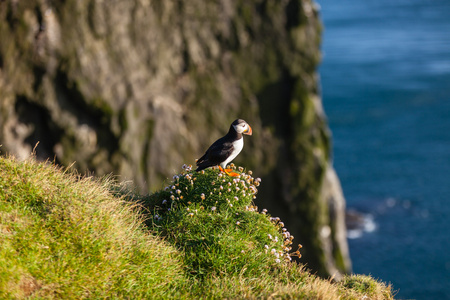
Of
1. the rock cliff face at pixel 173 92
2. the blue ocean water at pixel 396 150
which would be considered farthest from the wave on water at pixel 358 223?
the rock cliff face at pixel 173 92

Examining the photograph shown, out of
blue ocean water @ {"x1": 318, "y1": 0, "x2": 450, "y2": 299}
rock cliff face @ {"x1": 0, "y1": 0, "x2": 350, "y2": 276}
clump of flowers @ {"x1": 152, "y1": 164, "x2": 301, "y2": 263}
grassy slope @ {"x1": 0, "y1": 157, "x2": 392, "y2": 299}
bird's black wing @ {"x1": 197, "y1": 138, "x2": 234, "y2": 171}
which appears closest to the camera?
grassy slope @ {"x1": 0, "y1": 157, "x2": 392, "y2": 299}

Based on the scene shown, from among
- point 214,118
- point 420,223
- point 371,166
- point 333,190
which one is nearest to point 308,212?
point 333,190

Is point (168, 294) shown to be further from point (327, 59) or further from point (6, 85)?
point (327, 59)

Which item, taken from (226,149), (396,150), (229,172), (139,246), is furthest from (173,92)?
(396,150)

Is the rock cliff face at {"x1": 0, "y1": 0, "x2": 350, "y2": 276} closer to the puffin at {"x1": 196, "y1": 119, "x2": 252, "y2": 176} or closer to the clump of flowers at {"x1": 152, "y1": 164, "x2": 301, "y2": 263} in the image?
the clump of flowers at {"x1": 152, "y1": 164, "x2": 301, "y2": 263}

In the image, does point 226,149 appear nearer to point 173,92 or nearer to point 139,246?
point 139,246

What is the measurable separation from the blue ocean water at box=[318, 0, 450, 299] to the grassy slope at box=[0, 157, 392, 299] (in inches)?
2024

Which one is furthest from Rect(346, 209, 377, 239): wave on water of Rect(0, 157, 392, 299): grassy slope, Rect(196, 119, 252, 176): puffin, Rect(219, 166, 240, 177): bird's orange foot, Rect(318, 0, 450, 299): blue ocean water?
Rect(0, 157, 392, 299): grassy slope

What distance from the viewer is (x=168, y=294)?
8.02 m

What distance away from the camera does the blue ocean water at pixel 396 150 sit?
64.8 metres

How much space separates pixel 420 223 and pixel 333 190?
31624 millimetres

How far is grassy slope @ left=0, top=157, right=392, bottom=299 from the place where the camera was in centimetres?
759

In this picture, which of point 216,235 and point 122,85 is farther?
point 122,85

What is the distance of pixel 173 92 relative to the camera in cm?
4212
